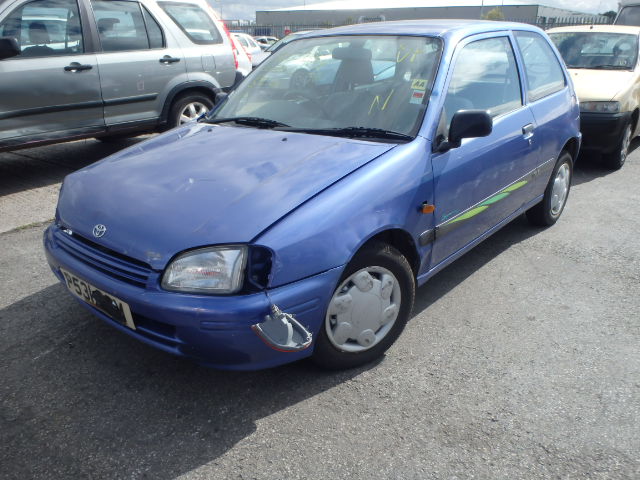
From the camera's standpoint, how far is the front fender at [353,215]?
2143mm

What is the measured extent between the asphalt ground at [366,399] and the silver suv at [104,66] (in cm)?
221

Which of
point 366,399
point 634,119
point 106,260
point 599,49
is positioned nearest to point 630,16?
point 599,49

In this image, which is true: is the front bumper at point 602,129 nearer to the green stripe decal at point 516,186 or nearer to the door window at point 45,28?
the green stripe decal at point 516,186

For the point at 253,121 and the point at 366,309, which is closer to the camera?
the point at 366,309

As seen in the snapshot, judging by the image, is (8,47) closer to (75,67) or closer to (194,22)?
(75,67)

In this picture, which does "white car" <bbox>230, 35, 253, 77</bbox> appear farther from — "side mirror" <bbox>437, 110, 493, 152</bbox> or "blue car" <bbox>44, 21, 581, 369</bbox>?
"side mirror" <bbox>437, 110, 493, 152</bbox>

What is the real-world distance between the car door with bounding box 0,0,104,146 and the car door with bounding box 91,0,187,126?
16 centimetres

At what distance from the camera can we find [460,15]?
165 ft

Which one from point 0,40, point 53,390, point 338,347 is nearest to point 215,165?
point 338,347

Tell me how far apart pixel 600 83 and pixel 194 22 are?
4782 mm

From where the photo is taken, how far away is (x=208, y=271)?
2.11 metres

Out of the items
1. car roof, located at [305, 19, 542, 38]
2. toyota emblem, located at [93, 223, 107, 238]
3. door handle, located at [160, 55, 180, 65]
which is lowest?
toyota emblem, located at [93, 223, 107, 238]

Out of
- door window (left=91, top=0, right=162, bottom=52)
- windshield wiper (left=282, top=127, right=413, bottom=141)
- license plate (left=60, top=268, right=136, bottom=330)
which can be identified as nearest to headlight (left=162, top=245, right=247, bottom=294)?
license plate (left=60, top=268, right=136, bottom=330)

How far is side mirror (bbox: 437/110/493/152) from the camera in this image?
2.72m
